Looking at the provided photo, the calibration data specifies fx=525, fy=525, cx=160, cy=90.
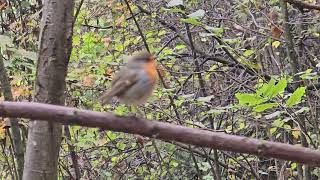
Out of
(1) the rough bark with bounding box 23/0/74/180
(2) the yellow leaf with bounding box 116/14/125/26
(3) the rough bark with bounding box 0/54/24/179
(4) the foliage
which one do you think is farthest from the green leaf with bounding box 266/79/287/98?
(2) the yellow leaf with bounding box 116/14/125/26

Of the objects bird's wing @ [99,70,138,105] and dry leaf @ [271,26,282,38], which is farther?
dry leaf @ [271,26,282,38]

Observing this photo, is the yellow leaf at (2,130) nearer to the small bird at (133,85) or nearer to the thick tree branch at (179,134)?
the small bird at (133,85)

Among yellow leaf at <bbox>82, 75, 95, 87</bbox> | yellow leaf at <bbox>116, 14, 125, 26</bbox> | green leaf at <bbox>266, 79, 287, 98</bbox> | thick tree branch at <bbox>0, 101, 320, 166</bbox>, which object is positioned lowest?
thick tree branch at <bbox>0, 101, 320, 166</bbox>

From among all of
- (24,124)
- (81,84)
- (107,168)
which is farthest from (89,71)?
(107,168)

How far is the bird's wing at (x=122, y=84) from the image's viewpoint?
146 centimetres

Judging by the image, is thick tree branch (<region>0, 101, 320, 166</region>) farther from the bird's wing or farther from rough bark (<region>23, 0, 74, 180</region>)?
rough bark (<region>23, 0, 74, 180</region>)

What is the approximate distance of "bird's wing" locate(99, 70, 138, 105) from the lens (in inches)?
57.4

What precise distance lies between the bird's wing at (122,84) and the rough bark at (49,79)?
49 cm

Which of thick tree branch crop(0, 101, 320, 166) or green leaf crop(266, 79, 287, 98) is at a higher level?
green leaf crop(266, 79, 287, 98)

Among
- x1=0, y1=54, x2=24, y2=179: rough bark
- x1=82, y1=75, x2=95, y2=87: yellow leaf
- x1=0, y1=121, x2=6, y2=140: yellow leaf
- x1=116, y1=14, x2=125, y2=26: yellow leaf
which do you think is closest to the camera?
x1=0, y1=54, x2=24, y2=179: rough bark

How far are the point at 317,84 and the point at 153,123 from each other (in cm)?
356

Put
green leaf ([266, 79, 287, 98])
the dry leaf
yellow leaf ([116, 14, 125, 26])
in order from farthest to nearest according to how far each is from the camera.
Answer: yellow leaf ([116, 14, 125, 26]) → the dry leaf → green leaf ([266, 79, 287, 98])

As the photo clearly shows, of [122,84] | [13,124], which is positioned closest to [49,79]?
[122,84]

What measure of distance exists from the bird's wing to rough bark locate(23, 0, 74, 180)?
1.61ft
